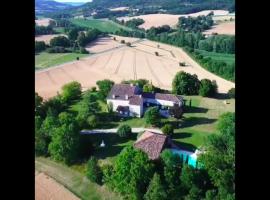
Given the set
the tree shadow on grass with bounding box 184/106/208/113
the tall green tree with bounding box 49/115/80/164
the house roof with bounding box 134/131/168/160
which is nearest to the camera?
the house roof with bounding box 134/131/168/160

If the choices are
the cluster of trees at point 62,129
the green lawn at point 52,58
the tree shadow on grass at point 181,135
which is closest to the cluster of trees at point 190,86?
the cluster of trees at point 62,129

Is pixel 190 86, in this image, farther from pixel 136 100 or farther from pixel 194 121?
pixel 194 121

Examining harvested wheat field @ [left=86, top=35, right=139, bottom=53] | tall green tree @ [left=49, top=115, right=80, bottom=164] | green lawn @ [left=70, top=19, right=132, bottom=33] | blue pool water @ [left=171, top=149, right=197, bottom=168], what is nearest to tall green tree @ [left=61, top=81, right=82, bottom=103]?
tall green tree @ [left=49, top=115, right=80, bottom=164]

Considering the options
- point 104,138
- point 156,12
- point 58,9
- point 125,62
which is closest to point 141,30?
point 156,12

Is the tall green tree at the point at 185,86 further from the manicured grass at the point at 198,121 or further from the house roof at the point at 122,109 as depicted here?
the house roof at the point at 122,109

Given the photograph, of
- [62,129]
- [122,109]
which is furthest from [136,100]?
[62,129]

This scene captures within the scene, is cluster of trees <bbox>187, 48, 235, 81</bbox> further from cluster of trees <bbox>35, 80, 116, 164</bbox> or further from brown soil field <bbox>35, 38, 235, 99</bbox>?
cluster of trees <bbox>35, 80, 116, 164</bbox>
